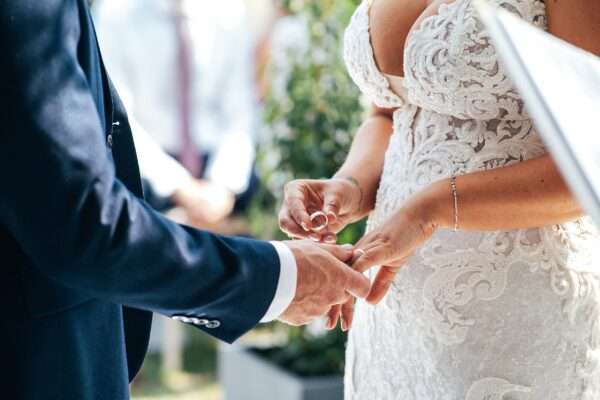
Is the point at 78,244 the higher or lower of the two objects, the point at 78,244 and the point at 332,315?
the higher

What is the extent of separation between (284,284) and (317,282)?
0.33ft

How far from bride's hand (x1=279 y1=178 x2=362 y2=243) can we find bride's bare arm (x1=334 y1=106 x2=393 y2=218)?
1.1 inches

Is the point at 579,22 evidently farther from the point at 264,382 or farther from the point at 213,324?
the point at 264,382

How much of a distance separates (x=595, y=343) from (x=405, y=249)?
1.52ft

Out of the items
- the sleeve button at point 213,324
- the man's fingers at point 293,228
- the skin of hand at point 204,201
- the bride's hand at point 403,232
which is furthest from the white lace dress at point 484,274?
the skin of hand at point 204,201

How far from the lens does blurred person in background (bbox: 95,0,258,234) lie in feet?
18.2

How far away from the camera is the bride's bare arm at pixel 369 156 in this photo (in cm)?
221

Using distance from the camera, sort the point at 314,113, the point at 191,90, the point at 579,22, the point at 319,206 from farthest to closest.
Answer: the point at 191,90 < the point at 314,113 < the point at 319,206 < the point at 579,22

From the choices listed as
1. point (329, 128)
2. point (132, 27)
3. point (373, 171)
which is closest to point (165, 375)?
point (132, 27)

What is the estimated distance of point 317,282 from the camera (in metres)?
1.70

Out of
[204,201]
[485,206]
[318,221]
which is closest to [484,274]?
[485,206]

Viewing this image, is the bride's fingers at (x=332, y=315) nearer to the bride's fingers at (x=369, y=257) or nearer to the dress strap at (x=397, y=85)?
the bride's fingers at (x=369, y=257)

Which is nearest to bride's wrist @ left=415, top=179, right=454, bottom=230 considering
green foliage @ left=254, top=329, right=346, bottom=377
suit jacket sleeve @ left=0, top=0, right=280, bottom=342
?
suit jacket sleeve @ left=0, top=0, right=280, bottom=342

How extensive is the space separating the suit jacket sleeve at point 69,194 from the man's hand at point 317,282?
19cm
